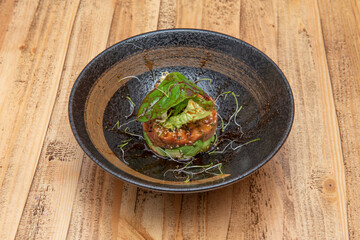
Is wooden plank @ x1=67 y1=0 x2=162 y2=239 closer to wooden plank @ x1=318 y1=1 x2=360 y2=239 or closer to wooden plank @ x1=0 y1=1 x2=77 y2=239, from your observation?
wooden plank @ x1=0 y1=1 x2=77 y2=239

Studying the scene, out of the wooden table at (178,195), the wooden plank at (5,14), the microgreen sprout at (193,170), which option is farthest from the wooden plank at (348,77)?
the wooden plank at (5,14)

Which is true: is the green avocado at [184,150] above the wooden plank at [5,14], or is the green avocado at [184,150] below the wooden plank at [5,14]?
below

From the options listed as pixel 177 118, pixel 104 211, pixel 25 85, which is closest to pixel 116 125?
pixel 177 118

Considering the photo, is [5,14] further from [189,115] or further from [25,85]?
[189,115]

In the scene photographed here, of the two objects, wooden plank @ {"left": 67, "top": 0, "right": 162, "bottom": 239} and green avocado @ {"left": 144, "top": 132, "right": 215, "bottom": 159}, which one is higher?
green avocado @ {"left": 144, "top": 132, "right": 215, "bottom": 159}

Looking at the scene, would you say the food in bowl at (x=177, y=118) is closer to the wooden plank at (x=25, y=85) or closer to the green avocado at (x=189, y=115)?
the green avocado at (x=189, y=115)

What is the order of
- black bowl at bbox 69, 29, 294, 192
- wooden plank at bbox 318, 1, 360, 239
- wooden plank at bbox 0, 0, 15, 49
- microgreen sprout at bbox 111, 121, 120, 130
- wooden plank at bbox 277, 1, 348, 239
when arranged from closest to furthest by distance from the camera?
black bowl at bbox 69, 29, 294, 192 → wooden plank at bbox 277, 1, 348, 239 → wooden plank at bbox 318, 1, 360, 239 → microgreen sprout at bbox 111, 121, 120, 130 → wooden plank at bbox 0, 0, 15, 49

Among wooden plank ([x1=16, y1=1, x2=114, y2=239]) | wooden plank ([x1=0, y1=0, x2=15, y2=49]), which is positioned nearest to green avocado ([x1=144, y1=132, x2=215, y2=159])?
wooden plank ([x1=16, y1=1, x2=114, y2=239])
